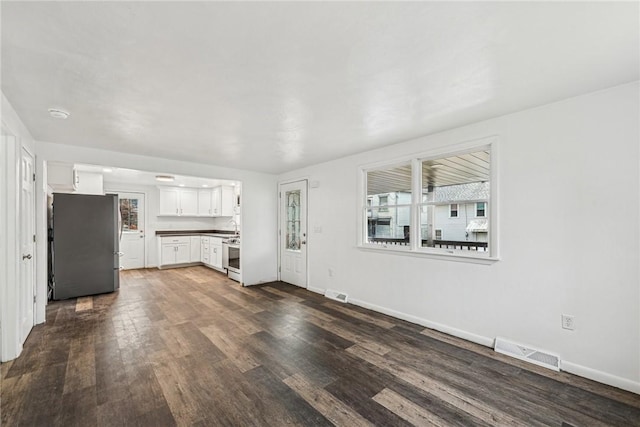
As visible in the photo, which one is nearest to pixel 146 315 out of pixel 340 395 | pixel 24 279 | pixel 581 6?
pixel 24 279

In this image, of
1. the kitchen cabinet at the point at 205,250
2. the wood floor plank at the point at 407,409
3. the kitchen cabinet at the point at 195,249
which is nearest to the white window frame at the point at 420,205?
the wood floor plank at the point at 407,409

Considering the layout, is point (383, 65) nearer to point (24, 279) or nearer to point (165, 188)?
point (24, 279)

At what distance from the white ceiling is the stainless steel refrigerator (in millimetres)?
2018

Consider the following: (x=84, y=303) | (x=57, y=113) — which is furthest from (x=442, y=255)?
(x=84, y=303)

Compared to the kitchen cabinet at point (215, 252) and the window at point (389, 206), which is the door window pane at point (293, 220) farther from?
the kitchen cabinet at point (215, 252)

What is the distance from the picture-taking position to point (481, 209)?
2.93m

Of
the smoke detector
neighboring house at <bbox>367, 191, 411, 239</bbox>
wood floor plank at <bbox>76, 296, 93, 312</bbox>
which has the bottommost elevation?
wood floor plank at <bbox>76, 296, 93, 312</bbox>

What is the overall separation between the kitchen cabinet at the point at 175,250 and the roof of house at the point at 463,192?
6745 millimetres

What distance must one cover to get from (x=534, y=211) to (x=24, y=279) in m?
5.34

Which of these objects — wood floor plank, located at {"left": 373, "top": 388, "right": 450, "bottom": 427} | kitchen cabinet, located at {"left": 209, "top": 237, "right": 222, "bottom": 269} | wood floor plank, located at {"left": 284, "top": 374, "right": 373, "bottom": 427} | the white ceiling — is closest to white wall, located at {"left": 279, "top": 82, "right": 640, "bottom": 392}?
the white ceiling

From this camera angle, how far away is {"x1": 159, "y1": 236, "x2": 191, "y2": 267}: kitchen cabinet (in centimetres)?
720

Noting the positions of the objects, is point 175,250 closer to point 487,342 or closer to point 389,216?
point 389,216

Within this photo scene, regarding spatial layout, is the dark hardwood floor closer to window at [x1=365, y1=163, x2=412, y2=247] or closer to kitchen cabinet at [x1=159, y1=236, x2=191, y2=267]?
window at [x1=365, y1=163, x2=412, y2=247]

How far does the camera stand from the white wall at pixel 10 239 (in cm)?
251
